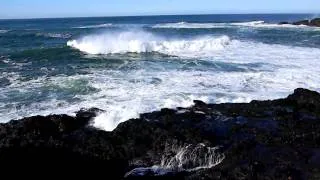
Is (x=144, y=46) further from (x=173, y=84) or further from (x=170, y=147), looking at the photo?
(x=170, y=147)

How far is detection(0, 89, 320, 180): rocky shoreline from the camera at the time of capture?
354 inches

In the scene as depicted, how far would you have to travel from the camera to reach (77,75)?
67.7 feet

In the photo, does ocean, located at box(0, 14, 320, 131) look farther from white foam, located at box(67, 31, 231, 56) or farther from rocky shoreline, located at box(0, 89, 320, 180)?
rocky shoreline, located at box(0, 89, 320, 180)

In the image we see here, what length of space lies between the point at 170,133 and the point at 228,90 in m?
6.97

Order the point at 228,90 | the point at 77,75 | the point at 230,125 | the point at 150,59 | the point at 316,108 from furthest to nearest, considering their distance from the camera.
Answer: the point at 150,59, the point at 77,75, the point at 228,90, the point at 316,108, the point at 230,125

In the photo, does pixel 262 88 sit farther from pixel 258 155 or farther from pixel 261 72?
pixel 258 155

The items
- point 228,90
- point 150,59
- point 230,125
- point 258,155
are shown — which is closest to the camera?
point 258,155

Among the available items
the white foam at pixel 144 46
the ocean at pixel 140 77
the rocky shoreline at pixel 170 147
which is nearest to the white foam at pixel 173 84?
the ocean at pixel 140 77

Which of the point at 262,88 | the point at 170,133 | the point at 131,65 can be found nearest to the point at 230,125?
the point at 170,133

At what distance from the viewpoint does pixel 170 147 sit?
987cm

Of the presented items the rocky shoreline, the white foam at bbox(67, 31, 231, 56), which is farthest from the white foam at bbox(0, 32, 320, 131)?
the white foam at bbox(67, 31, 231, 56)

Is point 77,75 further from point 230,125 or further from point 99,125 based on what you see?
point 230,125

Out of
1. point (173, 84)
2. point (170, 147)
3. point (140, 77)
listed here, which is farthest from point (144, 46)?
point (170, 147)

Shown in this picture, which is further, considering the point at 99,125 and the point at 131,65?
the point at 131,65
